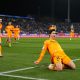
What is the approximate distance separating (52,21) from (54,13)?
2.76 meters

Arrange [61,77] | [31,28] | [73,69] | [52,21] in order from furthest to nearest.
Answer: [52,21], [31,28], [73,69], [61,77]

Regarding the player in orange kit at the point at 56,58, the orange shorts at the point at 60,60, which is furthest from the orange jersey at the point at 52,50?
the orange shorts at the point at 60,60

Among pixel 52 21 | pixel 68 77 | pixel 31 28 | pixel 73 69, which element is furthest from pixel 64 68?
pixel 52 21

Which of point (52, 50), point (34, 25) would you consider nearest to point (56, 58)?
point (52, 50)

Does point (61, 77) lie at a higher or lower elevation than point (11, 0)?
lower

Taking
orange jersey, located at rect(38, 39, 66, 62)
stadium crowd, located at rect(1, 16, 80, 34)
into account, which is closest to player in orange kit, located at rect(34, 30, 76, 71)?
orange jersey, located at rect(38, 39, 66, 62)

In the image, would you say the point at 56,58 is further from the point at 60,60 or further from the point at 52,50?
the point at 52,50

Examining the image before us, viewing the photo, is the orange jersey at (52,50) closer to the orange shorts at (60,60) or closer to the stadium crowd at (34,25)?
the orange shorts at (60,60)

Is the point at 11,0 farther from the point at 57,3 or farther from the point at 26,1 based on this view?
the point at 57,3

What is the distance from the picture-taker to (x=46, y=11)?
279 ft

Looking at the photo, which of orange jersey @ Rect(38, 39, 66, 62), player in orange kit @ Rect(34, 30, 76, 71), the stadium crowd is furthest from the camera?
the stadium crowd

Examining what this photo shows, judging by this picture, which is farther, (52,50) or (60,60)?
(52,50)

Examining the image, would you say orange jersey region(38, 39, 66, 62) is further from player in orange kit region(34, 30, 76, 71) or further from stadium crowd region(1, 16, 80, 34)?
stadium crowd region(1, 16, 80, 34)

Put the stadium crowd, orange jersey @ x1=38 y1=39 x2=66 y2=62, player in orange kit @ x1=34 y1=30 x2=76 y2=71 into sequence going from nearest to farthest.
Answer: player in orange kit @ x1=34 y1=30 x2=76 y2=71, orange jersey @ x1=38 y1=39 x2=66 y2=62, the stadium crowd
